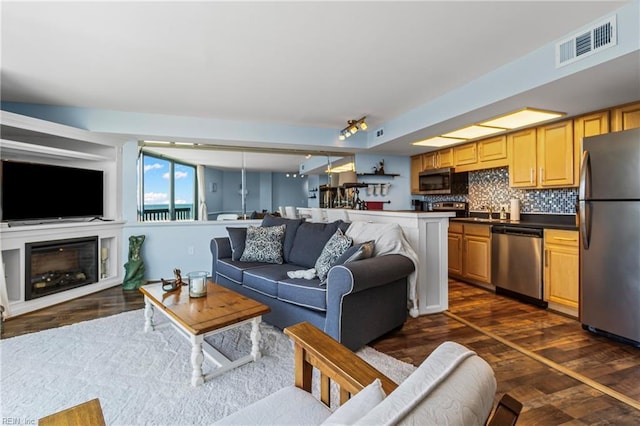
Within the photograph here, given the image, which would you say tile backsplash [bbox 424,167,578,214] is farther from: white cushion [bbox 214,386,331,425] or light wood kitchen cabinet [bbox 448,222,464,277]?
white cushion [bbox 214,386,331,425]

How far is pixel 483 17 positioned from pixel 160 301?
120 inches

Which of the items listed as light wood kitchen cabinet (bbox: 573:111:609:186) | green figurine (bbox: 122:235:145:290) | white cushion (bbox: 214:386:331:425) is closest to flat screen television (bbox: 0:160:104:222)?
green figurine (bbox: 122:235:145:290)

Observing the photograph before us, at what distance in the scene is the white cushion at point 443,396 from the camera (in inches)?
19.9

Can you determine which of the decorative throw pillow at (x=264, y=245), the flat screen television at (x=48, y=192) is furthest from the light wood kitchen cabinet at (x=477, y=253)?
the flat screen television at (x=48, y=192)

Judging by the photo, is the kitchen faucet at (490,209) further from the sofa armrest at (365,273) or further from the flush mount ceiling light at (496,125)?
the sofa armrest at (365,273)

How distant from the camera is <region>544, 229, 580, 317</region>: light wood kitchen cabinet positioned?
10.5 feet

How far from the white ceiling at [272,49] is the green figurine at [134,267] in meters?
1.85

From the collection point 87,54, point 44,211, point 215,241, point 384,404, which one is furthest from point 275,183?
point 384,404

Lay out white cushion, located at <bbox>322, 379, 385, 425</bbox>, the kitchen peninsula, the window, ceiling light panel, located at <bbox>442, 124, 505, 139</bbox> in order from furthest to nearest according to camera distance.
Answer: the window
ceiling light panel, located at <bbox>442, 124, 505, 139</bbox>
the kitchen peninsula
white cushion, located at <bbox>322, 379, 385, 425</bbox>

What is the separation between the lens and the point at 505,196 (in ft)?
15.1

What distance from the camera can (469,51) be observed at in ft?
8.41

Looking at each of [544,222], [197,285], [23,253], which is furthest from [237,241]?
[544,222]

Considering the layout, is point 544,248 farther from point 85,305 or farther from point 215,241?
point 85,305

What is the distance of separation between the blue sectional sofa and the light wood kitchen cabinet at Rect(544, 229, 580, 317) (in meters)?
1.82
